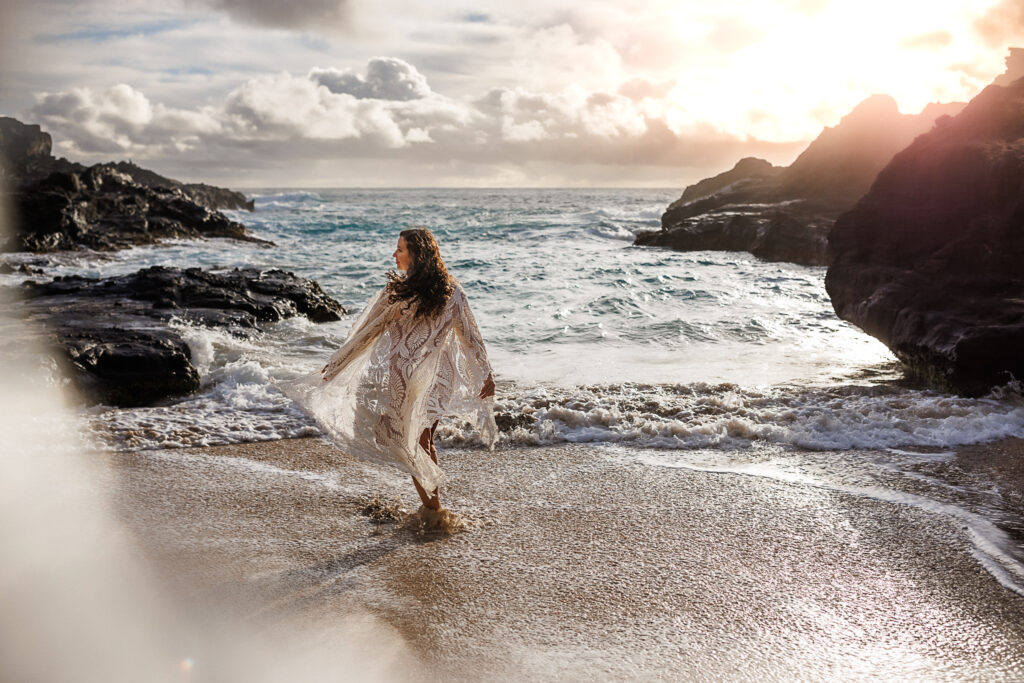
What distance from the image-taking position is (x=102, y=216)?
29.2 m

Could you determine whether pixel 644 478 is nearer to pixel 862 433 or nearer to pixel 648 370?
pixel 862 433

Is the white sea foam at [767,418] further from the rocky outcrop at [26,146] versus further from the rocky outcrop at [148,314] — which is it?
the rocky outcrop at [26,146]

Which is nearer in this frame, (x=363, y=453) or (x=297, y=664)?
(x=297, y=664)

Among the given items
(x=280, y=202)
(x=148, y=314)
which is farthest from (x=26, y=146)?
(x=148, y=314)

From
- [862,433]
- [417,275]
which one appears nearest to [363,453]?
[417,275]

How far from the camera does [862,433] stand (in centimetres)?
620

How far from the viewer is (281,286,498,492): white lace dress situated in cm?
424

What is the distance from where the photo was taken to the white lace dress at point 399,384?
4.24 meters

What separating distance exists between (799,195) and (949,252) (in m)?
23.2

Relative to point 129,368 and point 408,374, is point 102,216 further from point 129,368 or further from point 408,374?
point 408,374

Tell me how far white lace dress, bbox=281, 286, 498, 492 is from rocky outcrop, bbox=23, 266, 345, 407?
368 centimetres

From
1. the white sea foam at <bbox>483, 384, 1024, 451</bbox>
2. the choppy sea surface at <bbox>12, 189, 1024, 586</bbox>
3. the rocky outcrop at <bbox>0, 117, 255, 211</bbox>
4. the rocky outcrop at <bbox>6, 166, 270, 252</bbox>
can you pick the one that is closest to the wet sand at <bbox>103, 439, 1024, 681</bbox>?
the choppy sea surface at <bbox>12, 189, 1024, 586</bbox>

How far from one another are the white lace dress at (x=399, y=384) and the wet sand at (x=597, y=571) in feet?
1.79

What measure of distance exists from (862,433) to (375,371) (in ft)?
14.2
